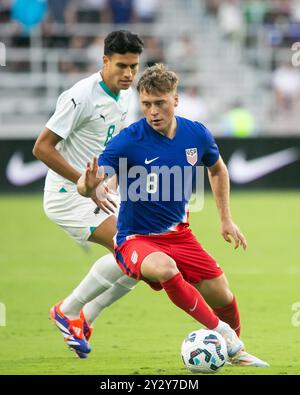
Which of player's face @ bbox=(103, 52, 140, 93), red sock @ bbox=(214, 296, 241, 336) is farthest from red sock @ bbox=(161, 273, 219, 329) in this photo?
player's face @ bbox=(103, 52, 140, 93)

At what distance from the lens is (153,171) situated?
21.2ft

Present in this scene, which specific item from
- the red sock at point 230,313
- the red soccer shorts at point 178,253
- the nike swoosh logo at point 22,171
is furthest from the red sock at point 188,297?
the nike swoosh logo at point 22,171

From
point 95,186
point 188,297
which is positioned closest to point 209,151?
point 95,186

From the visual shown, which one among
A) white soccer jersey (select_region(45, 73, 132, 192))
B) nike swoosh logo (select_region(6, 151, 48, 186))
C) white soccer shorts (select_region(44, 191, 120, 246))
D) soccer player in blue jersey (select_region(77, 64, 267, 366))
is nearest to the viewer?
soccer player in blue jersey (select_region(77, 64, 267, 366))

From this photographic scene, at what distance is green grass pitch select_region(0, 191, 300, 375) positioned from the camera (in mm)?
6711

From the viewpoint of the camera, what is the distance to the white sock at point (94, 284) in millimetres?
7167

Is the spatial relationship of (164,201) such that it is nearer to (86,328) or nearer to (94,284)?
(94,284)

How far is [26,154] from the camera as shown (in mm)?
18328

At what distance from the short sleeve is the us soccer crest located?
12 cm

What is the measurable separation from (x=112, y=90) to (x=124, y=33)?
0.49m

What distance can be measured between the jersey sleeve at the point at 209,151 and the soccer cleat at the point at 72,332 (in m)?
1.59

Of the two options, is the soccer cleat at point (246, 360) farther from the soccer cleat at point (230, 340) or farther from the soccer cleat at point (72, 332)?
the soccer cleat at point (72, 332)

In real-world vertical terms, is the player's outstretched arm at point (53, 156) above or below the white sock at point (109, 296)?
above

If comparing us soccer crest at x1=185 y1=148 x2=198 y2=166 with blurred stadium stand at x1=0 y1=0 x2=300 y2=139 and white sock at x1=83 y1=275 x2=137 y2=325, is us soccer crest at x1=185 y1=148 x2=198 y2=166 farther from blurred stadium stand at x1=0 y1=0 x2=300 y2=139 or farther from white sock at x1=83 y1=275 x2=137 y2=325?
blurred stadium stand at x1=0 y1=0 x2=300 y2=139
